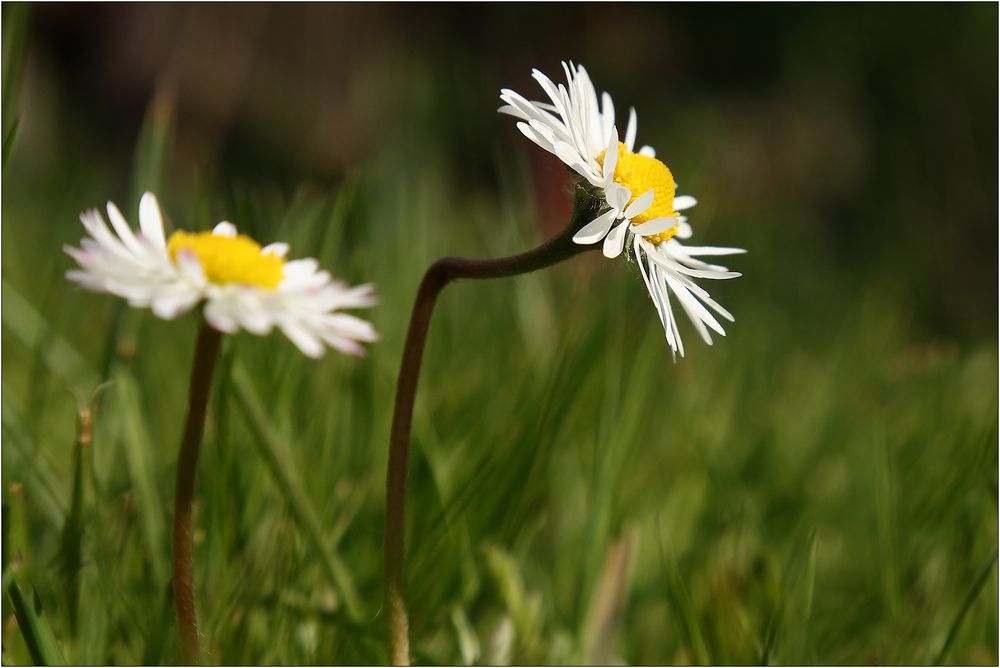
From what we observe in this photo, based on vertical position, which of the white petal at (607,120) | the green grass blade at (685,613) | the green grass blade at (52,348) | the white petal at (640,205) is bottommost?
the green grass blade at (685,613)

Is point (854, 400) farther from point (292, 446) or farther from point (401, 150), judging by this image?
point (401, 150)

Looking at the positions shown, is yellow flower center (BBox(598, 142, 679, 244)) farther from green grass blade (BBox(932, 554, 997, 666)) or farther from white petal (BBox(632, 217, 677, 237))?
green grass blade (BBox(932, 554, 997, 666))

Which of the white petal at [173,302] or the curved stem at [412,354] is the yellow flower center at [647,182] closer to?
the curved stem at [412,354]

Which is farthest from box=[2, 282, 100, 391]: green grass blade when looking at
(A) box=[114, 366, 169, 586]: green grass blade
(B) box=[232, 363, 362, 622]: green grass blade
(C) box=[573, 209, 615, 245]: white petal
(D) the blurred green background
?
(C) box=[573, 209, 615, 245]: white petal

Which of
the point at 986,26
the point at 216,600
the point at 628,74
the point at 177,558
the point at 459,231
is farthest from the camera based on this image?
the point at 628,74

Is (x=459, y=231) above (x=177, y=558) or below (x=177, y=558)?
above

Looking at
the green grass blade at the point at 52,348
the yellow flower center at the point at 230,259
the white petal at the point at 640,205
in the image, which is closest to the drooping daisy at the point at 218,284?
the yellow flower center at the point at 230,259

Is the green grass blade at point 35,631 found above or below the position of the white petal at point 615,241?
below

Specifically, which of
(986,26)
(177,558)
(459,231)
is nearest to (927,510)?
(177,558)
